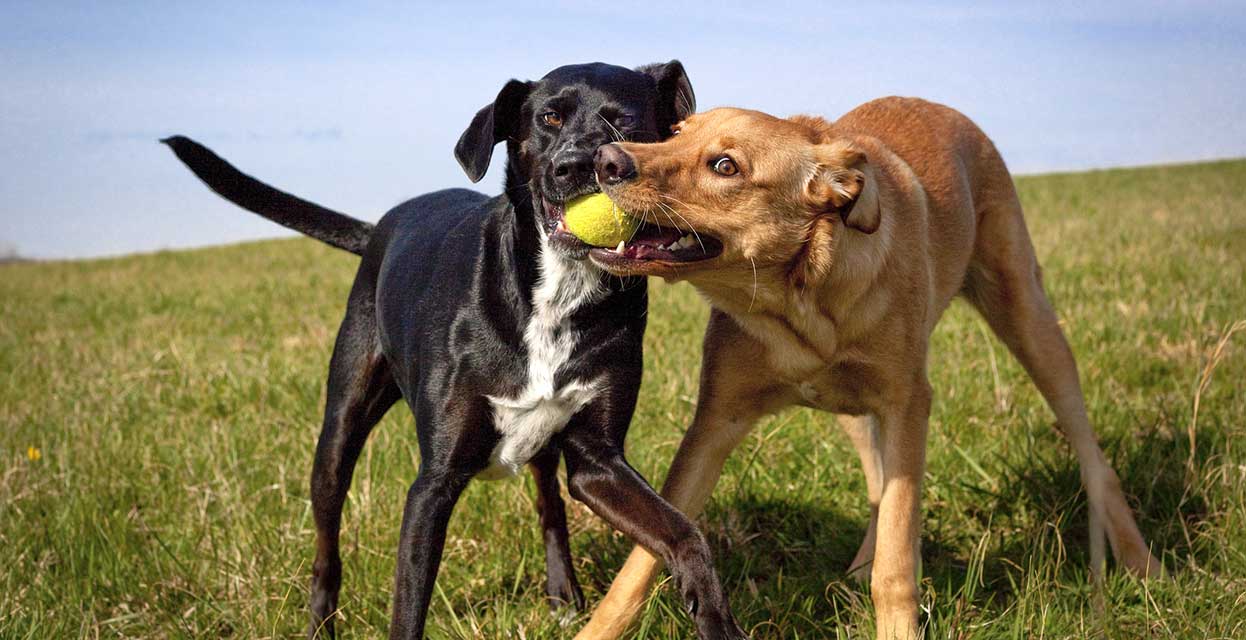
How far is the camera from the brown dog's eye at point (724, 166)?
9.94ft

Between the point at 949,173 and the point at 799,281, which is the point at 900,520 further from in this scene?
the point at 949,173

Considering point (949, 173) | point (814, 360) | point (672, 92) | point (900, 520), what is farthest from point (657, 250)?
point (949, 173)

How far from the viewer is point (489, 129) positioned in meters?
3.26

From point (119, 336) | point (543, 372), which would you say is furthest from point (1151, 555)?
point (119, 336)

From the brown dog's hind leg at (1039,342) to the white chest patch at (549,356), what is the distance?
1.99m

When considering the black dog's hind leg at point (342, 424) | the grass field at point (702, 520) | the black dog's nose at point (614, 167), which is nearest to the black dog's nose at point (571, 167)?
the black dog's nose at point (614, 167)

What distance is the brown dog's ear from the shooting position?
10.1ft

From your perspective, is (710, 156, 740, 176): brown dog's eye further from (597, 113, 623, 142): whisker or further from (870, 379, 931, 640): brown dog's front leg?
(870, 379, 931, 640): brown dog's front leg

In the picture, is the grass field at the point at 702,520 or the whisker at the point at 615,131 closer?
the whisker at the point at 615,131

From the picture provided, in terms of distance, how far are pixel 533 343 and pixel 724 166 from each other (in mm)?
739

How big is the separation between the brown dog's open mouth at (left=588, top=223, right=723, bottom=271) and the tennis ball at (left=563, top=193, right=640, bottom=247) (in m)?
0.03

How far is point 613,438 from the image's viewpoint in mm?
3137

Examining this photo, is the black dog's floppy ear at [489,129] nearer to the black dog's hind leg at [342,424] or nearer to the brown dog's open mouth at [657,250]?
the brown dog's open mouth at [657,250]

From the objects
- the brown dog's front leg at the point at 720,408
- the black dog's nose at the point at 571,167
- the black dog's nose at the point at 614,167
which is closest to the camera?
the black dog's nose at the point at 614,167
